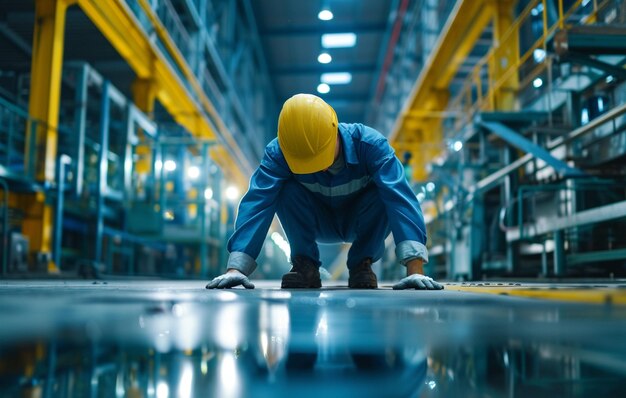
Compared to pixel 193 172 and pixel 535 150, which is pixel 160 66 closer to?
pixel 193 172

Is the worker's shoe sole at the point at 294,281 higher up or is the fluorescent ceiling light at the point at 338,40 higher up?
the fluorescent ceiling light at the point at 338,40

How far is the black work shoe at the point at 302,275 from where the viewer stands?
8.95 feet

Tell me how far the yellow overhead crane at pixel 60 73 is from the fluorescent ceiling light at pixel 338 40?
4.88 metres

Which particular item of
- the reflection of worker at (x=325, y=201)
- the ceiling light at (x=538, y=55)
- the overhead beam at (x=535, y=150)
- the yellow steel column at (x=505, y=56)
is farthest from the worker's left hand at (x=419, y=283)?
the yellow steel column at (x=505, y=56)

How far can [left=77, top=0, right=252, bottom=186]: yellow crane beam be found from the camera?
681 centimetres

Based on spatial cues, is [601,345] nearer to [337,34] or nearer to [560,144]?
[560,144]

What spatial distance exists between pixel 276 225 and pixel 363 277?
13216 millimetres

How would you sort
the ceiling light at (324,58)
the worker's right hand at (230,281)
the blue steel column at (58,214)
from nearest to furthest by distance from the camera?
the worker's right hand at (230,281) < the blue steel column at (58,214) < the ceiling light at (324,58)

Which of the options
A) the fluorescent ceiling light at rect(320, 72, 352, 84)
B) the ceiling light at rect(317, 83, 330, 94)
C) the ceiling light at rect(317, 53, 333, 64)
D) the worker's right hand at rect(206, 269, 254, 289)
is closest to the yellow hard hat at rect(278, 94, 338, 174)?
the worker's right hand at rect(206, 269, 254, 289)

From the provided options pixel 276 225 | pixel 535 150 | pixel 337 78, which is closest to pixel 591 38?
pixel 535 150

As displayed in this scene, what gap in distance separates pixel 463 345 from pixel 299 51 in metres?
14.9

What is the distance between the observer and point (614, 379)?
63cm

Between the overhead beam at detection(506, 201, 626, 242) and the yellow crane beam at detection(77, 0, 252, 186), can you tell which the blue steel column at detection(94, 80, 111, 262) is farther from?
the overhead beam at detection(506, 201, 626, 242)

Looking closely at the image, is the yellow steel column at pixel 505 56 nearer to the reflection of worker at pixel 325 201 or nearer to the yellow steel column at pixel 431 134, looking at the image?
the yellow steel column at pixel 431 134
